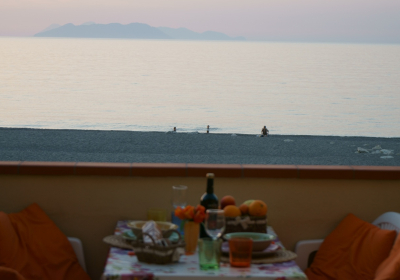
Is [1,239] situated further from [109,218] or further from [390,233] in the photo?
[390,233]

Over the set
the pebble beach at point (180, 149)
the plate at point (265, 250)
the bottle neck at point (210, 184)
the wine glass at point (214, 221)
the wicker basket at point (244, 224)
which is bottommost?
the pebble beach at point (180, 149)

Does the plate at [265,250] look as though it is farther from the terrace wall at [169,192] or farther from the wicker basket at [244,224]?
the terrace wall at [169,192]

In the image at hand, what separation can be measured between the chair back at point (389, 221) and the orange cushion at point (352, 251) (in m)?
0.09

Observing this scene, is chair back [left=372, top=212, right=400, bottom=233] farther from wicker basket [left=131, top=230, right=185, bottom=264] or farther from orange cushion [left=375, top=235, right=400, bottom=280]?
wicker basket [left=131, top=230, right=185, bottom=264]

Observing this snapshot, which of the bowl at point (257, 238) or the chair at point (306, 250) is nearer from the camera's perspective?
the bowl at point (257, 238)

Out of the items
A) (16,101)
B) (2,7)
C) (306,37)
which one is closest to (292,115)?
(16,101)

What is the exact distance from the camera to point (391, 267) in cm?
212

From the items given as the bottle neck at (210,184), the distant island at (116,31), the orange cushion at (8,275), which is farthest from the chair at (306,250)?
the distant island at (116,31)

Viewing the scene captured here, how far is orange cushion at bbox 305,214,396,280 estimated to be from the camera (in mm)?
2479

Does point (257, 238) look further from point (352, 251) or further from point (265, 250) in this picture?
point (352, 251)

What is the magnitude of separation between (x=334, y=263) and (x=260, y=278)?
90 cm

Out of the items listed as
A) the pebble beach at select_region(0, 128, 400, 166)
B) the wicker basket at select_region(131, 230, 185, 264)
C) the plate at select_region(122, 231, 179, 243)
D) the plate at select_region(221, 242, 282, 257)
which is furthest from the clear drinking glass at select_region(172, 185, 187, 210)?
the pebble beach at select_region(0, 128, 400, 166)

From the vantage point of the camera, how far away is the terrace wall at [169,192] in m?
2.91

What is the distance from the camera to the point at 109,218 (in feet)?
9.64
